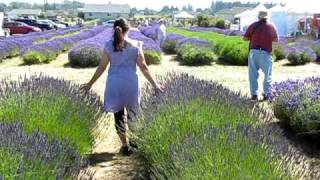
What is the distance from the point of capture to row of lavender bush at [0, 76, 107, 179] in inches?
122

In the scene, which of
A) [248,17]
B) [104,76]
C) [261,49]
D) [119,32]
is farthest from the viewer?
[248,17]

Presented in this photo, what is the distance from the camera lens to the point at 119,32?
5.51 metres

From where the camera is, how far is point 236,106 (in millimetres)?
4711

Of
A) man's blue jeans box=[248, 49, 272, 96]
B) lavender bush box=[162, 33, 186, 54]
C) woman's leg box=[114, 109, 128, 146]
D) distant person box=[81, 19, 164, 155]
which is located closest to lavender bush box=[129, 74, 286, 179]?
distant person box=[81, 19, 164, 155]

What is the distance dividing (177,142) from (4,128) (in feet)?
3.98

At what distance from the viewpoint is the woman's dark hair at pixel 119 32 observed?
5508 mm

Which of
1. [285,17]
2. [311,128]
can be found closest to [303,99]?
[311,128]

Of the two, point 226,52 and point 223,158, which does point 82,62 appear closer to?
point 226,52

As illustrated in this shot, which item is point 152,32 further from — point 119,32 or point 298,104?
point 119,32

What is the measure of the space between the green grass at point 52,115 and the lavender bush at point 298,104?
2.51m

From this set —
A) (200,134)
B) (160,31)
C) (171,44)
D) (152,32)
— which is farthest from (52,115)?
(152,32)

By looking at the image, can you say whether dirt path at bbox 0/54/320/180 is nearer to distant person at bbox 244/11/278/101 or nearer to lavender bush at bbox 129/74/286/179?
lavender bush at bbox 129/74/286/179

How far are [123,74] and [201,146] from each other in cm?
231

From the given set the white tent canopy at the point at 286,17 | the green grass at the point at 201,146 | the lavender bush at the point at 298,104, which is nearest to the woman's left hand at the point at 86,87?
the green grass at the point at 201,146
